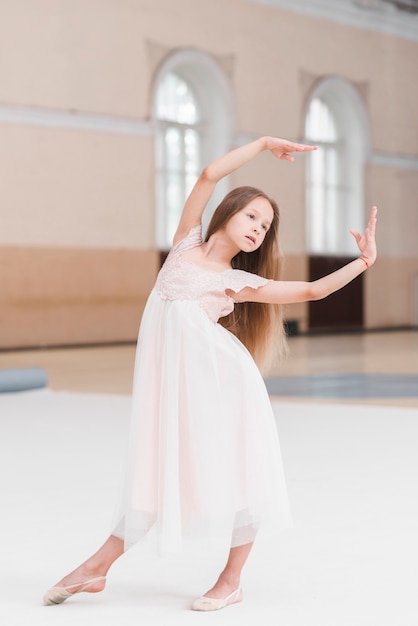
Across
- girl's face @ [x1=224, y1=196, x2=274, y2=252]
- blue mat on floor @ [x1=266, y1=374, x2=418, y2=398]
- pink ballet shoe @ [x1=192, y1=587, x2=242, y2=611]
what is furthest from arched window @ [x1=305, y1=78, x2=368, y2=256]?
pink ballet shoe @ [x1=192, y1=587, x2=242, y2=611]

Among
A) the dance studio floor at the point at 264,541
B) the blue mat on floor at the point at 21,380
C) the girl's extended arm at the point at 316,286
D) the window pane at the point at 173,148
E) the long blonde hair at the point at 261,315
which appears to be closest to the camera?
the dance studio floor at the point at 264,541

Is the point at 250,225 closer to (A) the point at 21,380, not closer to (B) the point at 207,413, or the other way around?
(B) the point at 207,413

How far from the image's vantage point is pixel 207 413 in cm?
317

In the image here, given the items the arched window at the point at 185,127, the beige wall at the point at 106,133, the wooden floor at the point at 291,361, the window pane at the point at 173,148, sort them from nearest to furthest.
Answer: the wooden floor at the point at 291,361 → the beige wall at the point at 106,133 → the arched window at the point at 185,127 → the window pane at the point at 173,148

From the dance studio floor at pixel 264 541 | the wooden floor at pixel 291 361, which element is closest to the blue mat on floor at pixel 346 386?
the wooden floor at pixel 291 361

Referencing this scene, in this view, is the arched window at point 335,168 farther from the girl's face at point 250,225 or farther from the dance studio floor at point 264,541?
the girl's face at point 250,225

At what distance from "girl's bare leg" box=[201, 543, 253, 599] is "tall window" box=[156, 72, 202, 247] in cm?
1488

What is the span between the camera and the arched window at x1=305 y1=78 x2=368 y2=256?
66.8ft

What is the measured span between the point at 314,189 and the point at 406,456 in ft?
49.2

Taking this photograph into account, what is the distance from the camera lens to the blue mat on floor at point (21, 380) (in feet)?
30.5

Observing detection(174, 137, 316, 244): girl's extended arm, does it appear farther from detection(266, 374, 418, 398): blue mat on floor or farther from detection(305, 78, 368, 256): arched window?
detection(305, 78, 368, 256): arched window

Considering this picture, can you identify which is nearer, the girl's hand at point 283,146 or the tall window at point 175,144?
the girl's hand at point 283,146

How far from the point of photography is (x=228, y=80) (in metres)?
18.4

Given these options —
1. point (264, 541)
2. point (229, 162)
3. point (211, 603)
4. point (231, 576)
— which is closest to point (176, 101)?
point (264, 541)
